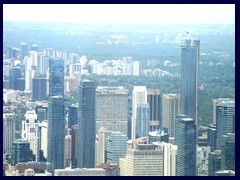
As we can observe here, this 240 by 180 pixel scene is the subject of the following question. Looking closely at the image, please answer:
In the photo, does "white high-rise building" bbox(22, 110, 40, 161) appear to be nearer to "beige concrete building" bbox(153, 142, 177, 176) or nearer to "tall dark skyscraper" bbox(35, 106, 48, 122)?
"tall dark skyscraper" bbox(35, 106, 48, 122)

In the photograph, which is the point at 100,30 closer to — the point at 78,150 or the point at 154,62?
the point at 154,62

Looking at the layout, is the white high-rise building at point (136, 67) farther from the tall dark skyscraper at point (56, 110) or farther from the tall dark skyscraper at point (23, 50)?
the tall dark skyscraper at point (23, 50)

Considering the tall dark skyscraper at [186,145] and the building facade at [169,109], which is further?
the building facade at [169,109]

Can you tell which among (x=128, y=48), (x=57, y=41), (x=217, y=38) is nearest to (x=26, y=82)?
(x=57, y=41)

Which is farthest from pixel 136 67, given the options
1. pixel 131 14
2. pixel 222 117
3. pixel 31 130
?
pixel 31 130

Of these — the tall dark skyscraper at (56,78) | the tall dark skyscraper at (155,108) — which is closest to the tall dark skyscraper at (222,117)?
the tall dark skyscraper at (155,108)

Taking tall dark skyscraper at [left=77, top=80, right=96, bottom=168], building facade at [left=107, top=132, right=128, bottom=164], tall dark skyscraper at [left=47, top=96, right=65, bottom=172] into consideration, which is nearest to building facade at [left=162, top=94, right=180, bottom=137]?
building facade at [left=107, top=132, right=128, bottom=164]
